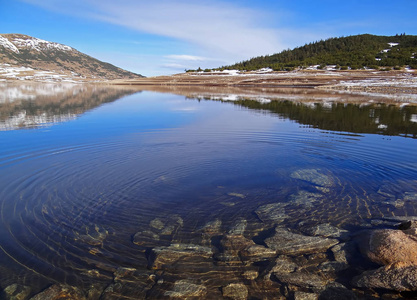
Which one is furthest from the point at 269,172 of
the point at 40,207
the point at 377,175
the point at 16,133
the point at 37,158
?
the point at 16,133

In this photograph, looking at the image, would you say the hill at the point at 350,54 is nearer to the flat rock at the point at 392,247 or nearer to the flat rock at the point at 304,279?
the flat rock at the point at 392,247

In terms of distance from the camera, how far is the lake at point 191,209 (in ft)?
16.5

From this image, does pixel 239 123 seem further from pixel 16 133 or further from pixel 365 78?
pixel 365 78

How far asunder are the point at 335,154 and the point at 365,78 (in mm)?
59402

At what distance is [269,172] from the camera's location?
10.5 m

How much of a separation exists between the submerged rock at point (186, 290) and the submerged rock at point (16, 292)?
7.50ft

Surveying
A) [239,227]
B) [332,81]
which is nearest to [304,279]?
[239,227]

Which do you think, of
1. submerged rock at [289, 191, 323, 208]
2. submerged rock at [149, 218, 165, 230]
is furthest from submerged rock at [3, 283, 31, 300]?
submerged rock at [289, 191, 323, 208]

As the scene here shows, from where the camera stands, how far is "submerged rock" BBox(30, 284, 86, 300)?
4.55 meters

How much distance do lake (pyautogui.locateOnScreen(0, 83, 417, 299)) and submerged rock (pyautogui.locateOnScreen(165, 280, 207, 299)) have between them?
2 centimetres

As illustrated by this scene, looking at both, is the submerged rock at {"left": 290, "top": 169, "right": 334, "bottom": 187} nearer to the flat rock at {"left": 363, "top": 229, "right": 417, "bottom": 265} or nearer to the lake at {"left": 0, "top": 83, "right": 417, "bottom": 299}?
the lake at {"left": 0, "top": 83, "right": 417, "bottom": 299}

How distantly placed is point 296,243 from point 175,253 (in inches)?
99.9

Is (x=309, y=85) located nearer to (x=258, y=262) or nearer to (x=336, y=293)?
(x=258, y=262)

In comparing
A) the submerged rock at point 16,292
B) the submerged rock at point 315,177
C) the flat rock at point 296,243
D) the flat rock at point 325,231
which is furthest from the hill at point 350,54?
the submerged rock at point 16,292
